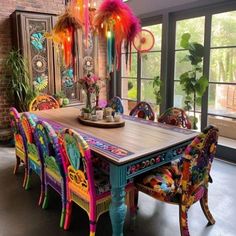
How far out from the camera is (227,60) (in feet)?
13.2

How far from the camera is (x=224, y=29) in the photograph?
4008mm

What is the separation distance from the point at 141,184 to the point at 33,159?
1.36 metres

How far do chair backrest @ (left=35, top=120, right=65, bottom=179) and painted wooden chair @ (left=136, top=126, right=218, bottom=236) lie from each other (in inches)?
29.1

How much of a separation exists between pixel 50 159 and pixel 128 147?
2.65 ft

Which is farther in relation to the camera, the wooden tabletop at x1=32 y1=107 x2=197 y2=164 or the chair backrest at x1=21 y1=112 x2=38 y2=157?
the chair backrest at x1=21 y1=112 x2=38 y2=157

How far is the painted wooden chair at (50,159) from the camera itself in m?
2.26

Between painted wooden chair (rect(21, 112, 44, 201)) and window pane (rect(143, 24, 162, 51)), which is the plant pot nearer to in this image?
painted wooden chair (rect(21, 112, 44, 201))

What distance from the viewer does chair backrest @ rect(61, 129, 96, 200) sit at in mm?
1884

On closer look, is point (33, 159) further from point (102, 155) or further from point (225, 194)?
point (225, 194)

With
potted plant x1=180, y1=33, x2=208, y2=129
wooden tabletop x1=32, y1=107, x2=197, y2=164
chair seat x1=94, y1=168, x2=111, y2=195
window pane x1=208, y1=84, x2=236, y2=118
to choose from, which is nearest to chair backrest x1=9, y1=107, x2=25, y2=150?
wooden tabletop x1=32, y1=107, x2=197, y2=164

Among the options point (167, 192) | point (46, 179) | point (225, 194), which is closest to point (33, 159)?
point (46, 179)

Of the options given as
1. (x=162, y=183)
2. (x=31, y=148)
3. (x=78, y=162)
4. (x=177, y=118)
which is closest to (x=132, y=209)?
(x=162, y=183)

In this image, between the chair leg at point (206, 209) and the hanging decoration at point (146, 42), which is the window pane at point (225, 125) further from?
the chair leg at point (206, 209)

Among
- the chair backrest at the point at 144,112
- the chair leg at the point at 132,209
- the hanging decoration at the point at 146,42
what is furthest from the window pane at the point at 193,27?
the chair leg at the point at 132,209
